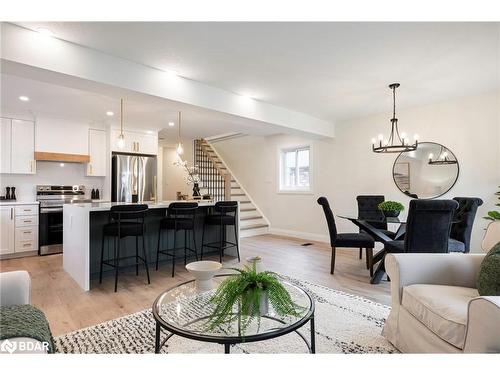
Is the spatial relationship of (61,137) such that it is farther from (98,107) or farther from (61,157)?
(98,107)

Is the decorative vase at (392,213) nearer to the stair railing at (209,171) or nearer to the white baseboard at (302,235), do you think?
the white baseboard at (302,235)

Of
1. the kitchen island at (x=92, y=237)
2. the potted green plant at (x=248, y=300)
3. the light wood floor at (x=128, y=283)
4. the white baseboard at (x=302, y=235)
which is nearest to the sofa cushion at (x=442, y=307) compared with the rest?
the potted green plant at (x=248, y=300)

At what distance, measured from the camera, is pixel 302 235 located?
6375 mm

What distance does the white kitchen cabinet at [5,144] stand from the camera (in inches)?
187

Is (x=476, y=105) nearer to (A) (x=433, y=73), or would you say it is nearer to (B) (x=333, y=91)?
(A) (x=433, y=73)

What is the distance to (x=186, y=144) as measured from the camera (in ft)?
27.9

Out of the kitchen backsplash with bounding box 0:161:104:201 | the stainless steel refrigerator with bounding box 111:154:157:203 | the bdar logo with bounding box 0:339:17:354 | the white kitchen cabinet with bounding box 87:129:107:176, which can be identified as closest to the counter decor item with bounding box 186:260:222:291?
the bdar logo with bounding box 0:339:17:354

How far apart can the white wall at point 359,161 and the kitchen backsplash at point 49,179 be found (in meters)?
3.73

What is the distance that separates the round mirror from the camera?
443 centimetres

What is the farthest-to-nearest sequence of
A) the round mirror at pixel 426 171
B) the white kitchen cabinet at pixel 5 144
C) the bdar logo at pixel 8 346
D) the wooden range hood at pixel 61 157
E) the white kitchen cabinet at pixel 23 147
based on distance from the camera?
the wooden range hood at pixel 61 157, the white kitchen cabinet at pixel 23 147, the white kitchen cabinet at pixel 5 144, the round mirror at pixel 426 171, the bdar logo at pixel 8 346

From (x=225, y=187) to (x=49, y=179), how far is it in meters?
3.82

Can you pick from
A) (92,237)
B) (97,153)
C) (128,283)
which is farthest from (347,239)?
(97,153)
